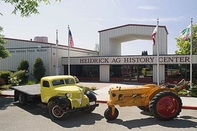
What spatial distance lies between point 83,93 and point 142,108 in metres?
2.67

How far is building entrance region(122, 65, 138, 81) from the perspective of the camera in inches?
842

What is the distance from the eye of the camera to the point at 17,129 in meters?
6.45

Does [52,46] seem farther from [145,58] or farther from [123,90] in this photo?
[123,90]

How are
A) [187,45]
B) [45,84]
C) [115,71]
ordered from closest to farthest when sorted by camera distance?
[45,84] → [115,71] → [187,45]

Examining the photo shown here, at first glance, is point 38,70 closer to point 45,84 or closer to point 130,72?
point 130,72

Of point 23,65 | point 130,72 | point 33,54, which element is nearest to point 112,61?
point 130,72

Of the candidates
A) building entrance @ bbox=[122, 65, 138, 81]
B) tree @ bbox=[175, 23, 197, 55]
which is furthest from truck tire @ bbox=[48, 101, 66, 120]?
tree @ bbox=[175, 23, 197, 55]

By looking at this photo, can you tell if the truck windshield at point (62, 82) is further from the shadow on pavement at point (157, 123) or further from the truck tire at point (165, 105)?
the truck tire at point (165, 105)

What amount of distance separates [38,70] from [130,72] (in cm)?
1022

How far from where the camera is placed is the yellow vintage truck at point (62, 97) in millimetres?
7445

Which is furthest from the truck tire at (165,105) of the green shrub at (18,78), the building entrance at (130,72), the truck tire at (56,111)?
the green shrub at (18,78)

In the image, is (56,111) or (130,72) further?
(130,72)

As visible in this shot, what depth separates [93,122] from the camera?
7176 millimetres

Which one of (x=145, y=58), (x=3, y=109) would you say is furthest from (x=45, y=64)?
(x=3, y=109)
